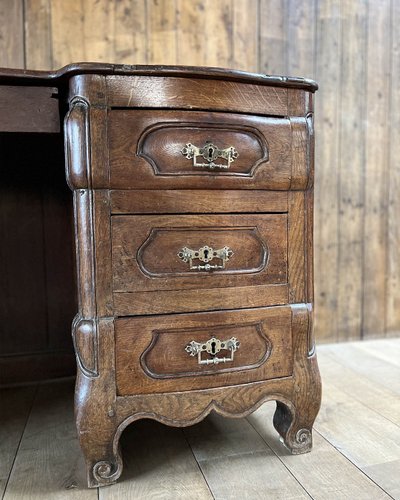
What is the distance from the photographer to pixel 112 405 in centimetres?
95

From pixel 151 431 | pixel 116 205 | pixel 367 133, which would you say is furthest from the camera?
pixel 367 133

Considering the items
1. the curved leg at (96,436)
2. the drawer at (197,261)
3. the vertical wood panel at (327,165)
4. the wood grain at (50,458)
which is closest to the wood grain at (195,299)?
the drawer at (197,261)

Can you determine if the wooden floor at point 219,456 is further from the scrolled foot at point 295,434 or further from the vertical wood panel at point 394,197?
the vertical wood panel at point 394,197

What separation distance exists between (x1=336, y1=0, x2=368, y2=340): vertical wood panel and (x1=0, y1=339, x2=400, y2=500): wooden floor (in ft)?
1.75

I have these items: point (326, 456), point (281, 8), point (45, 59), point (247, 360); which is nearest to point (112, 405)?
point (247, 360)

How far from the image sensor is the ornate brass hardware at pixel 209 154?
3.17 ft

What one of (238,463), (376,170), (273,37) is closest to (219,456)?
(238,463)

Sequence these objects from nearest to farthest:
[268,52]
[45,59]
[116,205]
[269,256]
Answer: [116,205] < [269,256] < [45,59] < [268,52]

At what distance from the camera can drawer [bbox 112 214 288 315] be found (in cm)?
96

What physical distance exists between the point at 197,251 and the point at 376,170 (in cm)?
131

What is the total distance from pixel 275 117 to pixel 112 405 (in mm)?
738

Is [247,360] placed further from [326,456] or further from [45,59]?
[45,59]

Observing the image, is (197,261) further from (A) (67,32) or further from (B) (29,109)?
(A) (67,32)

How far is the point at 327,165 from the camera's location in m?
1.91
